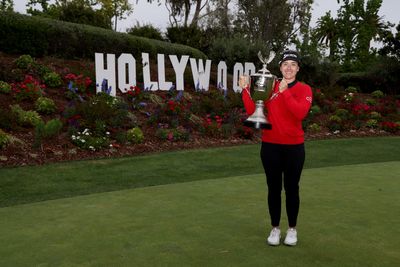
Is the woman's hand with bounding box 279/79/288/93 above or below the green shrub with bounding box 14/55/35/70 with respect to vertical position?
below

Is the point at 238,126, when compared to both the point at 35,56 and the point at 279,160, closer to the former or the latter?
the point at 35,56

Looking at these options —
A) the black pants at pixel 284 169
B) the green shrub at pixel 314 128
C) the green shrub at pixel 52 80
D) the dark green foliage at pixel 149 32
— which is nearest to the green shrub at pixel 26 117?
the green shrub at pixel 52 80

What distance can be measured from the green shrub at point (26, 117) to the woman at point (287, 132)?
29.5 feet

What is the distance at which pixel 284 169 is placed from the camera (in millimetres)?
4125

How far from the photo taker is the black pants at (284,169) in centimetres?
402

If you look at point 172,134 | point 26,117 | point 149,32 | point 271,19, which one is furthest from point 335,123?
point 271,19

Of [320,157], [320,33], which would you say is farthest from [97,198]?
[320,33]

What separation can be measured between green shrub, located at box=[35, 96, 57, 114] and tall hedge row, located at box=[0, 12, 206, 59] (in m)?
3.84

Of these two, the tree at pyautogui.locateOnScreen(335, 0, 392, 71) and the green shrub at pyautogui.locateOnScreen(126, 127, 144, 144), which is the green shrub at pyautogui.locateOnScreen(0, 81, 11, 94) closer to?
the green shrub at pyautogui.locateOnScreen(126, 127, 144, 144)

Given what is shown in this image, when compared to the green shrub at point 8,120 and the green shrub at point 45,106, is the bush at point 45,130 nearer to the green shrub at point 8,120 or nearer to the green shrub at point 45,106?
the green shrub at point 8,120

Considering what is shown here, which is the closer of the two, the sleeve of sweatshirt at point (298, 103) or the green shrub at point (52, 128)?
the sleeve of sweatshirt at point (298, 103)

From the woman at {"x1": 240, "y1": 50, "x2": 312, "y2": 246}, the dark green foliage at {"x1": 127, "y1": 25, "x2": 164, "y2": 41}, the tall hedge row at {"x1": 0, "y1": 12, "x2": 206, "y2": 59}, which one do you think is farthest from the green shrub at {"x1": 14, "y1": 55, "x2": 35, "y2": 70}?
the woman at {"x1": 240, "y1": 50, "x2": 312, "y2": 246}

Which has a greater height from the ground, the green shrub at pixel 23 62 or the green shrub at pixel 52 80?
the green shrub at pixel 23 62

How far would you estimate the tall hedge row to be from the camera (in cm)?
1548
